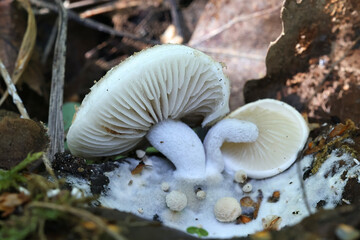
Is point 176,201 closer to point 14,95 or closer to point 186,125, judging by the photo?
point 186,125

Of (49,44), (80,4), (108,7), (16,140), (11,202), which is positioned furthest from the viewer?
(108,7)

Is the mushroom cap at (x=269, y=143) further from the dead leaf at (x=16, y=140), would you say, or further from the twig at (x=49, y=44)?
the twig at (x=49, y=44)

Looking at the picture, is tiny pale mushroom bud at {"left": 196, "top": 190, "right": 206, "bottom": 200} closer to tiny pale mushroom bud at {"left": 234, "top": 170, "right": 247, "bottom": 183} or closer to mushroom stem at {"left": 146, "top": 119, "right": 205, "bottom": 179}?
mushroom stem at {"left": 146, "top": 119, "right": 205, "bottom": 179}

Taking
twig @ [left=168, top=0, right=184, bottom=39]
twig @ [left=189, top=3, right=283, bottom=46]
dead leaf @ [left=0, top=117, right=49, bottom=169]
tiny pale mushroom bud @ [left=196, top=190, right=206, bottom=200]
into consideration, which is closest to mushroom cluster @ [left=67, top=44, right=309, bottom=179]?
tiny pale mushroom bud @ [left=196, top=190, right=206, bottom=200]

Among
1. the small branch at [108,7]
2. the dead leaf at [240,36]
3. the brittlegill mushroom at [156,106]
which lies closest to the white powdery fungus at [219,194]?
the brittlegill mushroom at [156,106]

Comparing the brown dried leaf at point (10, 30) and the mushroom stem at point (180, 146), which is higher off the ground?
the brown dried leaf at point (10, 30)

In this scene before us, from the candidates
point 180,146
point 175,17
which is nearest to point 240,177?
point 180,146

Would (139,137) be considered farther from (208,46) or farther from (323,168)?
(208,46)
